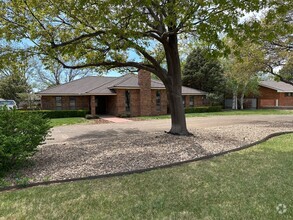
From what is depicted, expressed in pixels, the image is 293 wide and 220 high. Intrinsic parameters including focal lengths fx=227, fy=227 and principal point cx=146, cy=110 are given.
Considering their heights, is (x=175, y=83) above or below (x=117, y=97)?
above

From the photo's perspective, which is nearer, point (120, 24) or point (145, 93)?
point (120, 24)

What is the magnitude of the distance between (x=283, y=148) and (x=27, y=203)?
7.16 meters

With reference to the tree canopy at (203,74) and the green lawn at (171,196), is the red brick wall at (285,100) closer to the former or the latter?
the tree canopy at (203,74)

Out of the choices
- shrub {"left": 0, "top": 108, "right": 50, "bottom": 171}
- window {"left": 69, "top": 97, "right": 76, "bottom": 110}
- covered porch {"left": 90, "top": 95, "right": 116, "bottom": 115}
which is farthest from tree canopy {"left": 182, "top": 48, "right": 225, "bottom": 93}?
shrub {"left": 0, "top": 108, "right": 50, "bottom": 171}

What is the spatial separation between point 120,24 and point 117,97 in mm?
15239

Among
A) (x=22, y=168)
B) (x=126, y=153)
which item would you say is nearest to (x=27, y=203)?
(x=22, y=168)

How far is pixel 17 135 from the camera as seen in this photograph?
5.30 m

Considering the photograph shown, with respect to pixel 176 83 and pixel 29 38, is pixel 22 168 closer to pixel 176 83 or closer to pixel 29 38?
pixel 29 38

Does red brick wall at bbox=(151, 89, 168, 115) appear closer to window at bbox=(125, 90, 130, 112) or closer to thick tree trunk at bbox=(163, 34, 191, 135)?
window at bbox=(125, 90, 130, 112)

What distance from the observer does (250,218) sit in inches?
122

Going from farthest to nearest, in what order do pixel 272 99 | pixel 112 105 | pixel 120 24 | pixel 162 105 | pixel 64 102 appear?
1. pixel 272 99
2. pixel 162 105
3. pixel 112 105
4. pixel 64 102
5. pixel 120 24

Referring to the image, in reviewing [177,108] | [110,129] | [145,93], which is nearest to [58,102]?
[145,93]

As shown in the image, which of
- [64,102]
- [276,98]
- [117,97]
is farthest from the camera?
[276,98]

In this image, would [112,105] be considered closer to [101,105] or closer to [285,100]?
[101,105]
